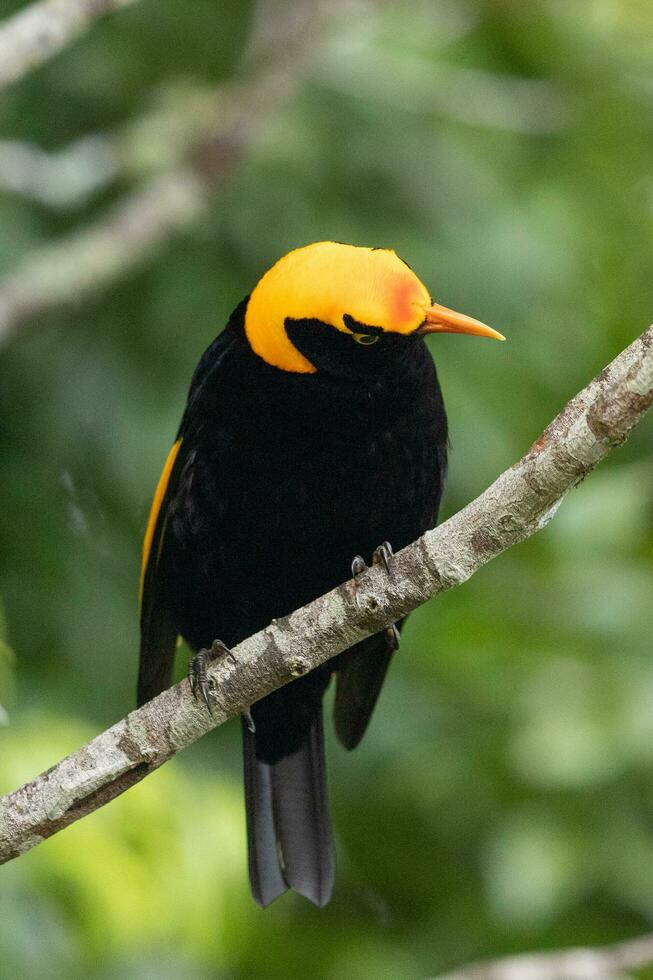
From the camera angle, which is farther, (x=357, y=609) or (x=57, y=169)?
(x=57, y=169)

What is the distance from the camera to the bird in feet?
10.0

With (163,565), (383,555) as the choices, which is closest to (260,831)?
(163,565)

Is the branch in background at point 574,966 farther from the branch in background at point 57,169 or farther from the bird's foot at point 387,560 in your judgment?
the branch in background at point 57,169

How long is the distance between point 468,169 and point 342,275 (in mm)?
1990

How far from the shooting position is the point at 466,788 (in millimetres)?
4055

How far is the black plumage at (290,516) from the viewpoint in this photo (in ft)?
10.3

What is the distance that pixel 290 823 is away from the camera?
3.53 metres

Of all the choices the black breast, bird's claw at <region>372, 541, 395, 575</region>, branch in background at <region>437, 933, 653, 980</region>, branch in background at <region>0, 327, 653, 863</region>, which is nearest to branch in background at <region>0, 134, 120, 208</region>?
the black breast

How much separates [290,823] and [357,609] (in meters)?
1.28

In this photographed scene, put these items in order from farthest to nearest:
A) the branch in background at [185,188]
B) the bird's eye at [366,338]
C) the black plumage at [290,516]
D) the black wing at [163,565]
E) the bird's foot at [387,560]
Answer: the branch in background at [185,188] < the black wing at [163,565] < the black plumage at [290,516] < the bird's eye at [366,338] < the bird's foot at [387,560]

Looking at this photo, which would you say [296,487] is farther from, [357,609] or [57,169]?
[57,169]

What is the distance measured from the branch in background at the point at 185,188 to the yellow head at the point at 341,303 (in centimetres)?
154

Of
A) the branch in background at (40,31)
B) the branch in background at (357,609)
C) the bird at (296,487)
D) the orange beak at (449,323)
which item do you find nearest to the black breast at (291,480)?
the bird at (296,487)

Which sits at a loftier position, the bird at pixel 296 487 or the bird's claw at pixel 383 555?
the bird at pixel 296 487
